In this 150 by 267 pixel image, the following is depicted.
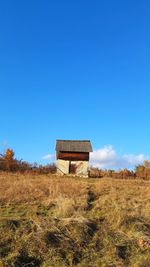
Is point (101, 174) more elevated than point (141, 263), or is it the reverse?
point (101, 174)

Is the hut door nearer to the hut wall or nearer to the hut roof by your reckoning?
the hut wall

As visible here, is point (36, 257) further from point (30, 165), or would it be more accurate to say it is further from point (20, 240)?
point (30, 165)

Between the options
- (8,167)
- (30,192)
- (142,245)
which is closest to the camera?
(142,245)

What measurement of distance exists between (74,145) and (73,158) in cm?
211

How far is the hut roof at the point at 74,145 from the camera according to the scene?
164 ft

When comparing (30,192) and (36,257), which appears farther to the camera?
(30,192)

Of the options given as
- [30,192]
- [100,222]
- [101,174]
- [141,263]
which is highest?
[101,174]

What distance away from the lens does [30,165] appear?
4816cm

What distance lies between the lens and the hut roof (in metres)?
49.9

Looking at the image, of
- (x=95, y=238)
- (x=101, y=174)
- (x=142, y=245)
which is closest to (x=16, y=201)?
(x=95, y=238)

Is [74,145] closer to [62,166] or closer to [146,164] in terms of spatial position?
[62,166]

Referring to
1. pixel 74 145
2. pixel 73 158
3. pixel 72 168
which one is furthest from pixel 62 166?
pixel 74 145

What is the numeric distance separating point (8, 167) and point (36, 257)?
38.0 meters

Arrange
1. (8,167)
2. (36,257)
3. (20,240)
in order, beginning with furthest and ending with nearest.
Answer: (8,167) → (20,240) → (36,257)
